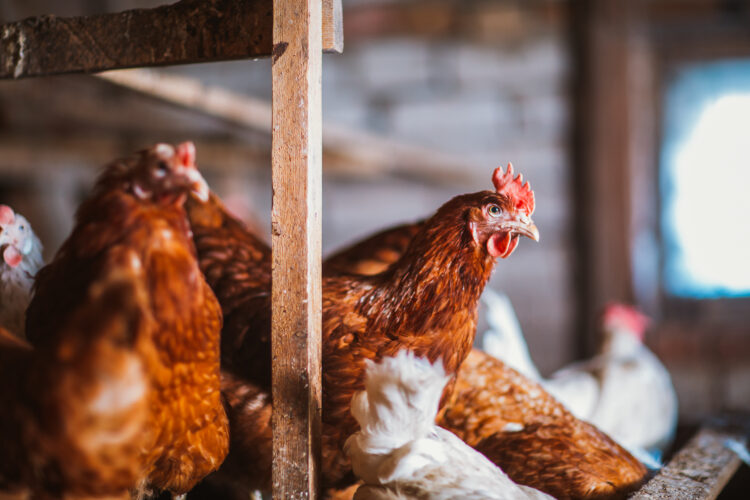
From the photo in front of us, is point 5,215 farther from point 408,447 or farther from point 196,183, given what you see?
point 408,447

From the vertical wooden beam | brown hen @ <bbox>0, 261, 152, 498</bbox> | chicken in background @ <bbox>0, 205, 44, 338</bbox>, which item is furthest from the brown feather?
the vertical wooden beam

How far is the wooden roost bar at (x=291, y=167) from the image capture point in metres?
1.06

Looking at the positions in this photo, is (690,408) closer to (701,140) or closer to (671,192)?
(671,192)

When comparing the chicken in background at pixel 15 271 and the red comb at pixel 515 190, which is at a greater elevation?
the red comb at pixel 515 190

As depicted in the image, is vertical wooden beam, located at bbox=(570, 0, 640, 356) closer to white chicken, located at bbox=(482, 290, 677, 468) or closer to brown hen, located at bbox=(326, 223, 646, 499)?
white chicken, located at bbox=(482, 290, 677, 468)

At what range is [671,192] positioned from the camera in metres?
3.39

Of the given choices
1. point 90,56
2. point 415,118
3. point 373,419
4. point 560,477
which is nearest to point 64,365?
point 373,419

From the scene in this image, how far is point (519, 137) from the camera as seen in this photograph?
366 cm

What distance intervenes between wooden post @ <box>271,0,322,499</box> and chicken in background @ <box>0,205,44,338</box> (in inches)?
28.5

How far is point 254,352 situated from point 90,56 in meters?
0.70

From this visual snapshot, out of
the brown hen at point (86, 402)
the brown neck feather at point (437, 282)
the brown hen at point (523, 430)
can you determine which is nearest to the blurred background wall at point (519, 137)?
the brown hen at point (523, 430)

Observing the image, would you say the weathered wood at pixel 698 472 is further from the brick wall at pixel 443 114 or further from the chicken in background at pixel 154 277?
the brick wall at pixel 443 114

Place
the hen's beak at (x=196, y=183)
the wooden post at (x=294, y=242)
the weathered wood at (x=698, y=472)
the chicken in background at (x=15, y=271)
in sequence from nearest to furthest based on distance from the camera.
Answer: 1. the hen's beak at (x=196, y=183)
2. the wooden post at (x=294, y=242)
3. the weathered wood at (x=698, y=472)
4. the chicken in background at (x=15, y=271)

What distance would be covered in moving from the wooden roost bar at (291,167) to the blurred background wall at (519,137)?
5.80 ft
